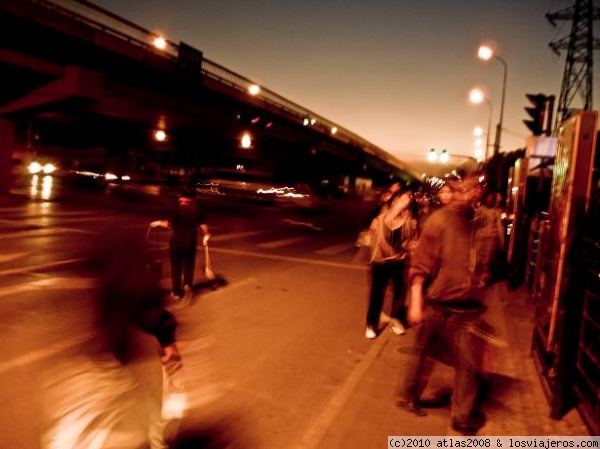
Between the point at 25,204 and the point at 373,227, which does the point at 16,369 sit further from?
the point at 25,204

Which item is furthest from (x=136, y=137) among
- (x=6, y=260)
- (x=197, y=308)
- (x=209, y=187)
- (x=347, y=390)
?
(x=347, y=390)

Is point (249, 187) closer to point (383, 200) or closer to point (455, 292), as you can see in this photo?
point (383, 200)

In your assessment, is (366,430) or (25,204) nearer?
(366,430)

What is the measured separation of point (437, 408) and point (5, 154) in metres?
25.8

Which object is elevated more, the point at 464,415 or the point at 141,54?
the point at 141,54

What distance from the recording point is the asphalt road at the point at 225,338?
420 cm

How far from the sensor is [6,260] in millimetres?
10422

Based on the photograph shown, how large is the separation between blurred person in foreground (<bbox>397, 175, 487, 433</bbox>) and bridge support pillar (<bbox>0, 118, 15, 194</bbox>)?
25.5 m

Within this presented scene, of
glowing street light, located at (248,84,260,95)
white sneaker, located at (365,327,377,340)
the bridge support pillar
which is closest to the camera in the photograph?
white sneaker, located at (365,327,377,340)

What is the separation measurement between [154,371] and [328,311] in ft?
11.9

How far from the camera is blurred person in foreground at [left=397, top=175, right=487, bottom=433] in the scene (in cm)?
423

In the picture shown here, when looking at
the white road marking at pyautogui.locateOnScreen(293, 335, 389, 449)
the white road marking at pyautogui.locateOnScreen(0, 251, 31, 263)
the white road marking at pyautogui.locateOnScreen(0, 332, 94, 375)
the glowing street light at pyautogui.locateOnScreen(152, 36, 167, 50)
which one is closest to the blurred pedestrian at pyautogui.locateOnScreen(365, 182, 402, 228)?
the white road marking at pyautogui.locateOnScreen(293, 335, 389, 449)

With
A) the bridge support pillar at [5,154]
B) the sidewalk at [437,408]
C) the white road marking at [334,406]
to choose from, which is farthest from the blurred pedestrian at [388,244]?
the bridge support pillar at [5,154]

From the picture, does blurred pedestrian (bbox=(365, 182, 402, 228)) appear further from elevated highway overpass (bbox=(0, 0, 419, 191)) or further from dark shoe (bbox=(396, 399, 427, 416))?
elevated highway overpass (bbox=(0, 0, 419, 191))
